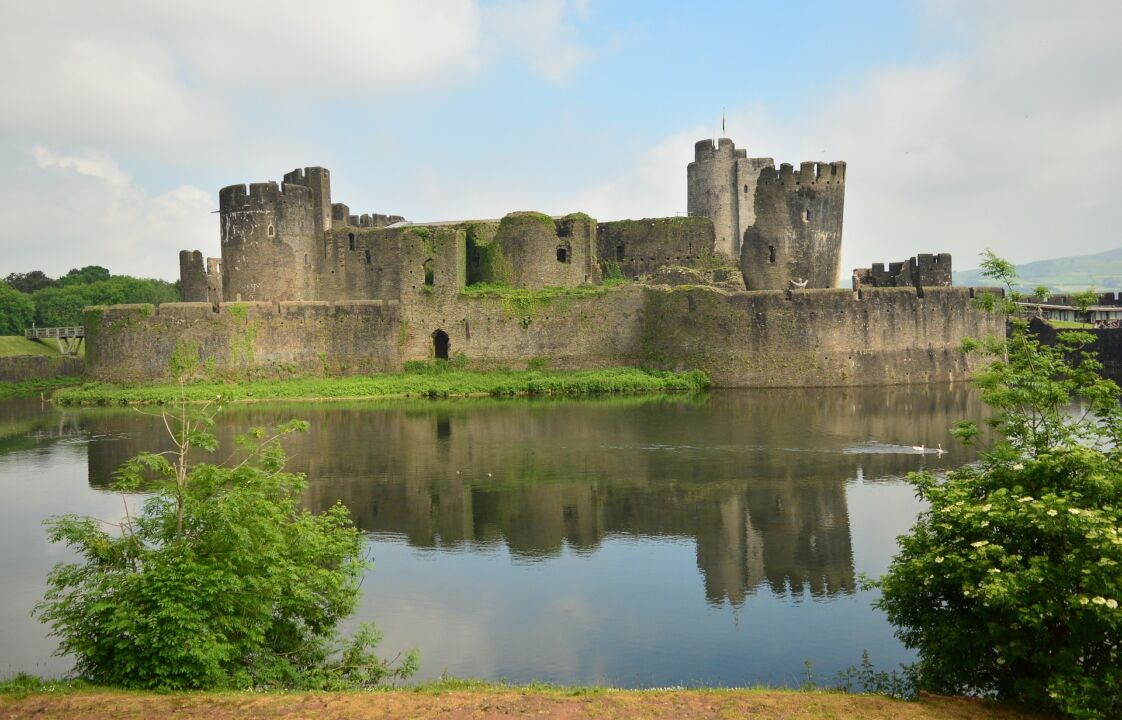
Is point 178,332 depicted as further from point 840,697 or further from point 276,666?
point 840,697

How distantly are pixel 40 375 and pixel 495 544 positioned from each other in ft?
117

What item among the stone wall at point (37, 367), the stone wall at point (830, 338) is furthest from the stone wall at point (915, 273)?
the stone wall at point (37, 367)

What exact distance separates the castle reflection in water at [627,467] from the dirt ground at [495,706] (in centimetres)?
326

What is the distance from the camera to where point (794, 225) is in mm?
35812

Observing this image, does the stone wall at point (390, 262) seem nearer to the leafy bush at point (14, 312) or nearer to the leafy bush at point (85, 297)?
the leafy bush at point (85, 297)

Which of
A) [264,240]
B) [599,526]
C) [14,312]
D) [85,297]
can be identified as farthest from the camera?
[85,297]

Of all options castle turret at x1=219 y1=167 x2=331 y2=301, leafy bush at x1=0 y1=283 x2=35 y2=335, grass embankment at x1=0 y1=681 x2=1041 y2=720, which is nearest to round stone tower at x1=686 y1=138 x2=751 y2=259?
castle turret at x1=219 y1=167 x2=331 y2=301

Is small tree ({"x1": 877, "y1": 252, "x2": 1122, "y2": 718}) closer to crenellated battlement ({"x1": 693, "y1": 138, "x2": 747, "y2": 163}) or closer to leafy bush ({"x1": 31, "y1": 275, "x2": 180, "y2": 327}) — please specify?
crenellated battlement ({"x1": 693, "y1": 138, "x2": 747, "y2": 163})

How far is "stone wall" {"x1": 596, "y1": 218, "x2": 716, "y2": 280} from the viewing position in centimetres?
3922

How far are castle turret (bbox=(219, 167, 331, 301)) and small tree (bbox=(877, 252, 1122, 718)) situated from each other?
32.5 meters

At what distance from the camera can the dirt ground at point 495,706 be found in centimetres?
788

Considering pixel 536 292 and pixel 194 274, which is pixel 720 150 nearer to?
pixel 536 292

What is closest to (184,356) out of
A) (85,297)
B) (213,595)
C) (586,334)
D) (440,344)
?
(440,344)

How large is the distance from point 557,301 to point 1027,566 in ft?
92.6
